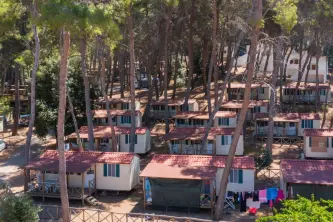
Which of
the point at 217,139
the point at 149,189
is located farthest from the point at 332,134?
the point at 149,189

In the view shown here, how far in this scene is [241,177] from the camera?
77.0 feet

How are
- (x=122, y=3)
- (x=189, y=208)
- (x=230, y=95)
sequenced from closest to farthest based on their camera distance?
(x=189, y=208)
(x=122, y=3)
(x=230, y=95)

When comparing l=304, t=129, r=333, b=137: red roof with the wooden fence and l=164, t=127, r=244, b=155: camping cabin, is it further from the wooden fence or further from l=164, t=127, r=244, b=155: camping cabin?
the wooden fence

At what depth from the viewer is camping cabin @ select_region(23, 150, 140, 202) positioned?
79.1 ft

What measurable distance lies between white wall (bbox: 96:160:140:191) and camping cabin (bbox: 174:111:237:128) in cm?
1265

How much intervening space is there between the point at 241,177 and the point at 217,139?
8.42m

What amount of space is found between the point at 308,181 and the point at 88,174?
1167 centimetres

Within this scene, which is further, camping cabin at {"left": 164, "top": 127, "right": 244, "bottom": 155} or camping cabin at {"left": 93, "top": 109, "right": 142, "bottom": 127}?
camping cabin at {"left": 93, "top": 109, "right": 142, "bottom": 127}

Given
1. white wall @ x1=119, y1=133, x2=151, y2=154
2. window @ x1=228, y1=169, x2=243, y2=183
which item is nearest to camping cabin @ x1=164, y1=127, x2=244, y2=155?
white wall @ x1=119, y1=133, x2=151, y2=154

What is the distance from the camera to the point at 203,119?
120 feet

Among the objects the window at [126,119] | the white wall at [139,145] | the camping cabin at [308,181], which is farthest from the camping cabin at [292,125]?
A: the camping cabin at [308,181]

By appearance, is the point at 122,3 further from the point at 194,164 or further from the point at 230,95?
the point at 230,95

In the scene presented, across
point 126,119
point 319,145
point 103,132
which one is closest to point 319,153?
point 319,145

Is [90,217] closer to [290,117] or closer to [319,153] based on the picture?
[319,153]
